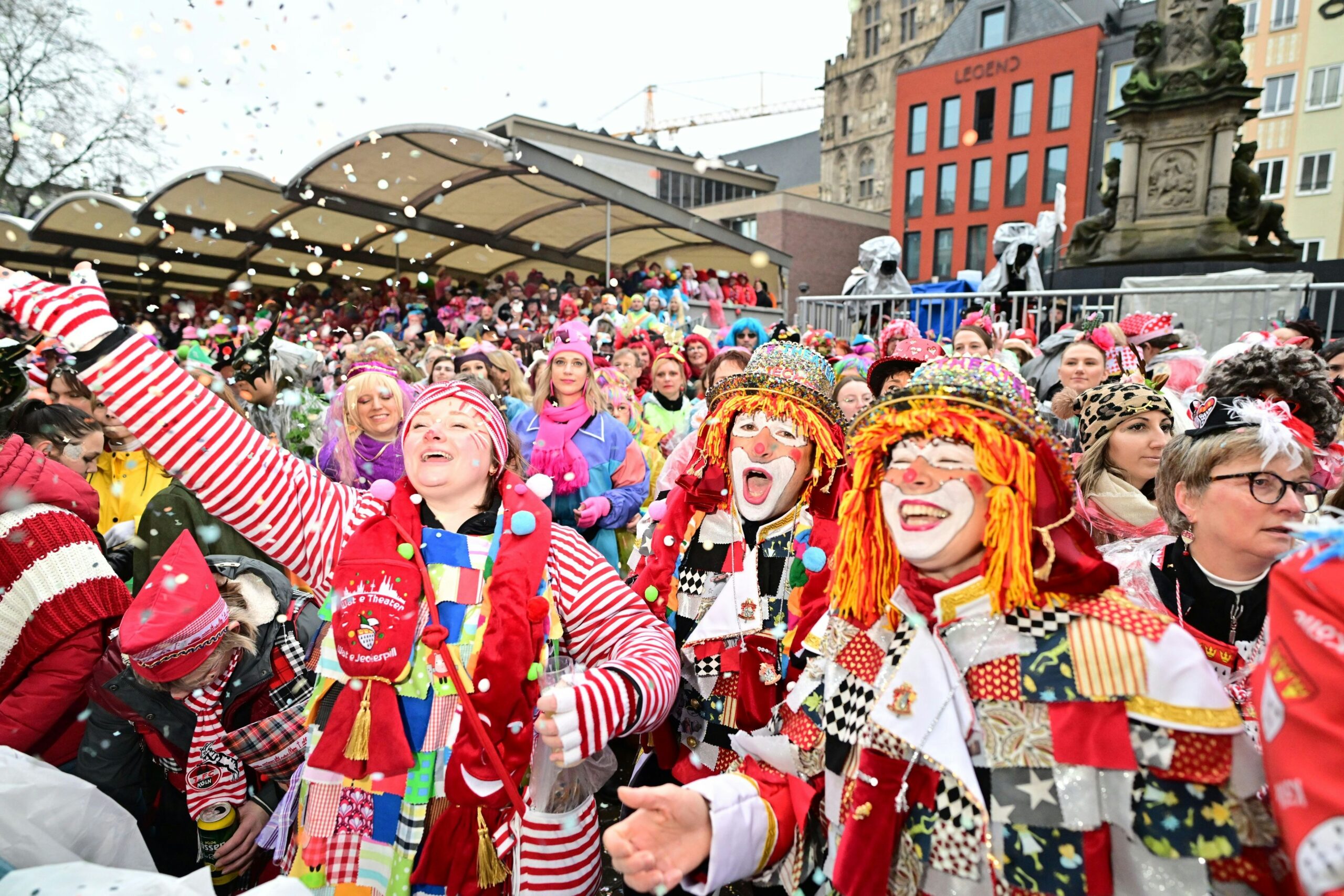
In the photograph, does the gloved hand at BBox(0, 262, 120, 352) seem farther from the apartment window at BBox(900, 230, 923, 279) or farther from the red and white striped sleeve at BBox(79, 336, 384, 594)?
the apartment window at BBox(900, 230, 923, 279)

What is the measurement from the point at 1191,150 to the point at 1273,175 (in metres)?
23.0

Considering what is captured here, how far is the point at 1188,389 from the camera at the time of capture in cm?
429

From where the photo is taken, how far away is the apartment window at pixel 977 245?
31812 mm

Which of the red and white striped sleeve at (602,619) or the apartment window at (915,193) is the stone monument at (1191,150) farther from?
the apartment window at (915,193)

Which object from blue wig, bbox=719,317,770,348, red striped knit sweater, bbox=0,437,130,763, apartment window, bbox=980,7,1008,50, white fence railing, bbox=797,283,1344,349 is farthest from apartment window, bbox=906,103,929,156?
red striped knit sweater, bbox=0,437,130,763

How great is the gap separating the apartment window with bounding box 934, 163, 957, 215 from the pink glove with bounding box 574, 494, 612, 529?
109ft

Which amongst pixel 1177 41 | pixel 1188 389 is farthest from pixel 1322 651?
pixel 1177 41

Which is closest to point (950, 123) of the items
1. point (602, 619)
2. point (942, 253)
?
point (942, 253)

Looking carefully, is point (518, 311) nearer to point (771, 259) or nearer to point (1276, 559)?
point (771, 259)

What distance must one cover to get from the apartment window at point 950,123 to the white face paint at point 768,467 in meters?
34.8

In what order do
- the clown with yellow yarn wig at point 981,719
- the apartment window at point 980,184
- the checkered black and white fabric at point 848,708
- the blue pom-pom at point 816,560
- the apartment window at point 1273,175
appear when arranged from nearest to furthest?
1. the clown with yellow yarn wig at point 981,719
2. the checkered black and white fabric at point 848,708
3. the blue pom-pom at point 816,560
4. the apartment window at point 1273,175
5. the apartment window at point 980,184

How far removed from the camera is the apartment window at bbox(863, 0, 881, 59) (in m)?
42.7

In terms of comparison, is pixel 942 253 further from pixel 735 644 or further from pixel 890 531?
pixel 890 531

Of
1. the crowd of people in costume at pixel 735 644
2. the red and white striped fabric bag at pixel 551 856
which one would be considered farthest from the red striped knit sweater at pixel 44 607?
the red and white striped fabric bag at pixel 551 856
